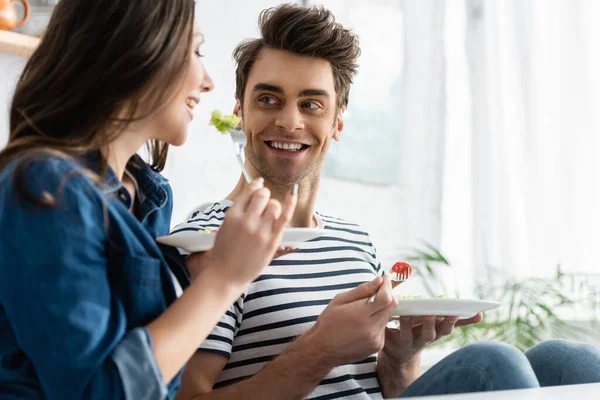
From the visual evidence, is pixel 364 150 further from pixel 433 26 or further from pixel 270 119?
pixel 270 119

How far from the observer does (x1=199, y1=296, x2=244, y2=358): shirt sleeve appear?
1.58 m

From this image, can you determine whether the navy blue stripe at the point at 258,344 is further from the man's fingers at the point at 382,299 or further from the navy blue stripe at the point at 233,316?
the man's fingers at the point at 382,299

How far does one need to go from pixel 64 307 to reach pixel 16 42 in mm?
2053

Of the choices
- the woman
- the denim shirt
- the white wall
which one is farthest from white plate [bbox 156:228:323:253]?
the white wall

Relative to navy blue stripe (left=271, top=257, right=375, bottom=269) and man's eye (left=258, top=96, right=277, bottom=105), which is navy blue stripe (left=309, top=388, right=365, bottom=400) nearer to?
navy blue stripe (left=271, top=257, right=375, bottom=269)

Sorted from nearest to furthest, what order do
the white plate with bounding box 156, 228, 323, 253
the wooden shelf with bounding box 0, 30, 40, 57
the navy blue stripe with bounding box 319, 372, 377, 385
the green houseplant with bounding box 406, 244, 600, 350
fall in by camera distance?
the white plate with bounding box 156, 228, 323, 253 → the navy blue stripe with bounding box 319, 372, 377, 385 → the wooden shelf with bounding box 0, 30, 40, 57 → the green houseplant with bounding box 406, 244, 600, 350

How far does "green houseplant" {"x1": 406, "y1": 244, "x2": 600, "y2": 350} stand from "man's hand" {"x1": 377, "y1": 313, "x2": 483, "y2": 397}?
1619 mm

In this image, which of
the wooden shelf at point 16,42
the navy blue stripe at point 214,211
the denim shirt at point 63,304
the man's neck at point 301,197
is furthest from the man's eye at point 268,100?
the wooden shelf at point 16,42

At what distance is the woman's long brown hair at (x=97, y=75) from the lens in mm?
1159

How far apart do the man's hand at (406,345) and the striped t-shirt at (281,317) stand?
0.04 m

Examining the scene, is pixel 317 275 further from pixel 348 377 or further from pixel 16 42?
pixel 16 42

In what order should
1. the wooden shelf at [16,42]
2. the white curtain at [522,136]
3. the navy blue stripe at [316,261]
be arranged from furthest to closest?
the white curtain at [522,136] → the wooden shelf at [16,42] → the navy blue stripe at [316,261]

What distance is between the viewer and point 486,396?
44.7 inches

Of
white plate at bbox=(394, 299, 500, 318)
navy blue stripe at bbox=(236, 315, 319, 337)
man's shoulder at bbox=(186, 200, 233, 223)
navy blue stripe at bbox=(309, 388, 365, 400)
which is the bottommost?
navy blue stripe at bbox=(309, 388, 365, 400)
